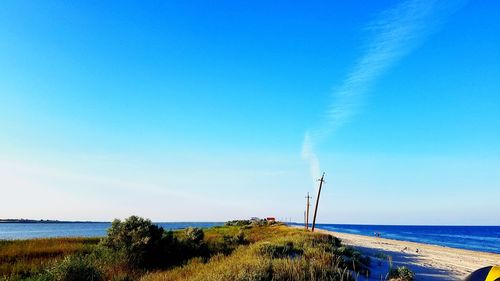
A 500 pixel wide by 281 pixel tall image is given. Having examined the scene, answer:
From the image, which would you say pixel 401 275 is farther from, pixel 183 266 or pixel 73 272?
pixel 73 272

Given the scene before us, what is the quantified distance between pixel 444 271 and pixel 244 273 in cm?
1421

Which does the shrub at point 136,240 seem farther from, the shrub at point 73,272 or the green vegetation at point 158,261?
the shrub at point 73,272

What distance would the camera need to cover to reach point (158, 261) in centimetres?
1454

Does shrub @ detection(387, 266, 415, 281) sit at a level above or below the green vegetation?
below

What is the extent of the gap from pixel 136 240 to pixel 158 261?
1.26m

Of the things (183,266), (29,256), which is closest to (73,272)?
(183,266)

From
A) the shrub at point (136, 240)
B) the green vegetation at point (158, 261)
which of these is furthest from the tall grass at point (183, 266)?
the shrub at point (136, 240)

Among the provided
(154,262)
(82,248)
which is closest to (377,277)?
(154,262)

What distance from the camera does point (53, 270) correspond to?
9.29 meters

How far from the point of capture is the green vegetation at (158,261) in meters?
9.02

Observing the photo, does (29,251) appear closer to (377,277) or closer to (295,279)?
(295,279)

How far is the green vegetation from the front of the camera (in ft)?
29.6

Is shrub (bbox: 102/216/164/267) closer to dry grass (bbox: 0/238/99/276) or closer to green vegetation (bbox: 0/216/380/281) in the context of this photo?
green vegetation (bbox: 0/216/380/281)

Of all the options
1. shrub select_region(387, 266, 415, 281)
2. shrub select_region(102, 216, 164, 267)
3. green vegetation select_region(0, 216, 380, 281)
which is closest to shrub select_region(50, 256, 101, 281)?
green vegetation select_region(0, 216, 380, 281)
